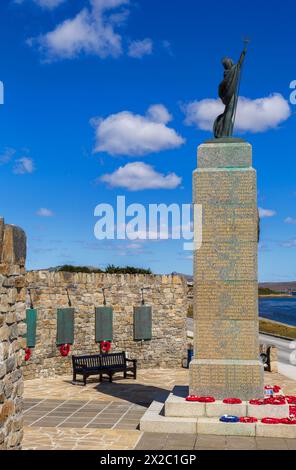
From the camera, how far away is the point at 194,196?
34.3ft

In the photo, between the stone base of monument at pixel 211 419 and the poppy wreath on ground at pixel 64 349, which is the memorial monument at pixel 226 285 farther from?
the poppy wreath on ground at pixel 64 349

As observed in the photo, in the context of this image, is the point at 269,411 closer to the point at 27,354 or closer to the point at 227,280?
the point at 227,280

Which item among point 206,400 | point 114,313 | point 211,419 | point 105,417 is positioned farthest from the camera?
point 114,313

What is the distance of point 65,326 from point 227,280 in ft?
24.0

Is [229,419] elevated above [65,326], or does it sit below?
below

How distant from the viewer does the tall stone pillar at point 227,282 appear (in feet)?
32.9

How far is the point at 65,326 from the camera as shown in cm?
1598

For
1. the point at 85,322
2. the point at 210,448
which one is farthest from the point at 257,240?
the point at 85,322

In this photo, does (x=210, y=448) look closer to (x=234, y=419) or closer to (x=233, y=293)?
(x=234, y=419)

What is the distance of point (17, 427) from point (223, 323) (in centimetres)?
510

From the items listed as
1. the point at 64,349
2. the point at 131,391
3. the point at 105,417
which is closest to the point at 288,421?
the point at 105,417

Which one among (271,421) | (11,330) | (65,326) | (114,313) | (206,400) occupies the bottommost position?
(271,421)

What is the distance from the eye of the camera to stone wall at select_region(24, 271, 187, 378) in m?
15.5

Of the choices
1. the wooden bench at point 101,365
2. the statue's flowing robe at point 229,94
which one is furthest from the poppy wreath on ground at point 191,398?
the statue's flowing robe at point 229,94
